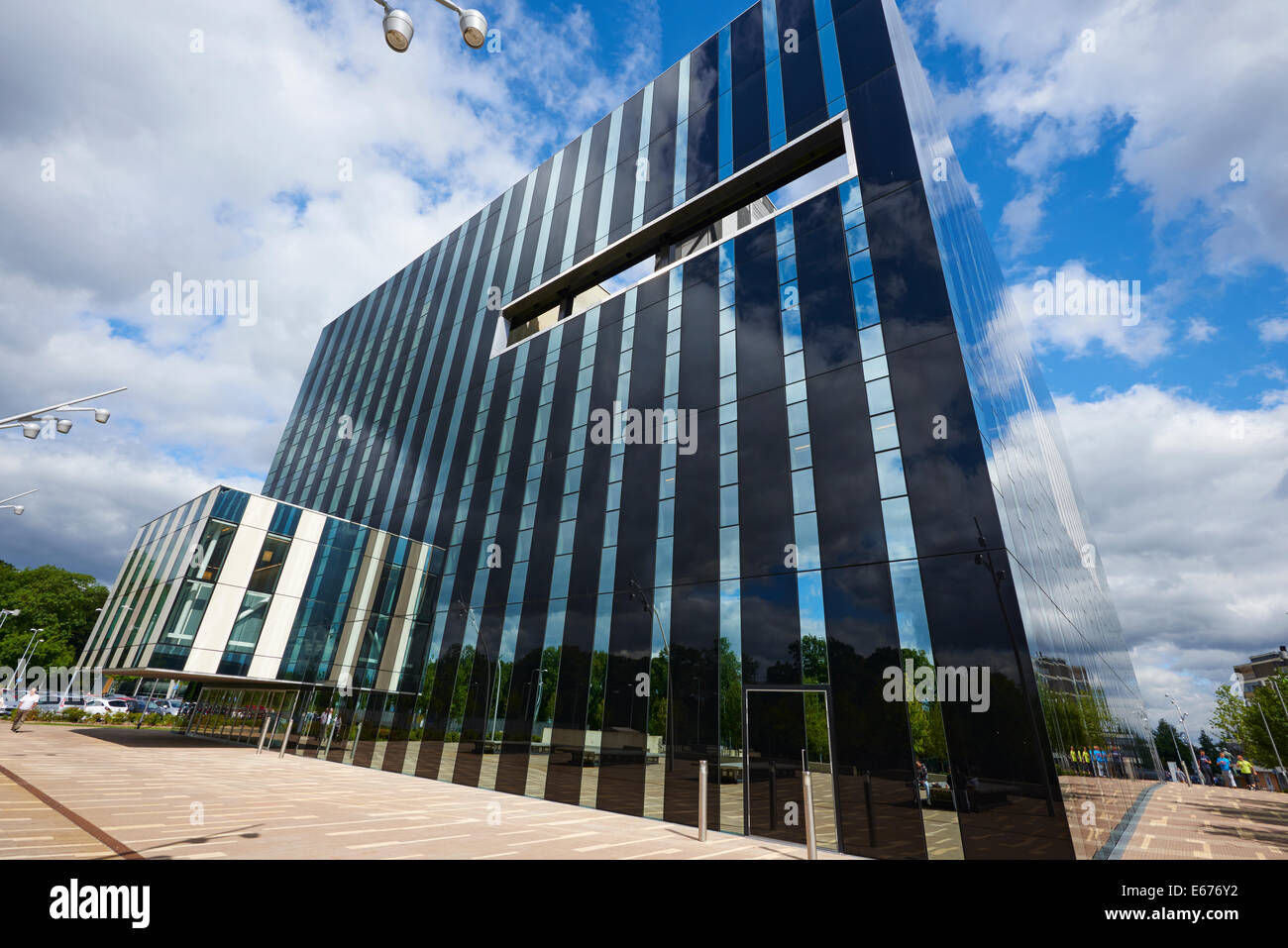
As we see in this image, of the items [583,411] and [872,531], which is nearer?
[872,531]

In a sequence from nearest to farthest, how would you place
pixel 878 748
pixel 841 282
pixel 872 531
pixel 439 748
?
1. pixel 878 748
2. pixel 872 531
3. pixel 841 282
4. pixel 439 748

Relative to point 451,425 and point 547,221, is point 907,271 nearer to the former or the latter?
point 547,221

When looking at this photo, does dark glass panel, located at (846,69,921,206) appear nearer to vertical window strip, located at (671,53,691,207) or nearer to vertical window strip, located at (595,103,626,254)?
vertical window strip, located at (671,53,691,207)

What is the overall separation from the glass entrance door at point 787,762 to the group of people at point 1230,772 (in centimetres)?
4276

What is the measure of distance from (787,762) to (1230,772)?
168 feet

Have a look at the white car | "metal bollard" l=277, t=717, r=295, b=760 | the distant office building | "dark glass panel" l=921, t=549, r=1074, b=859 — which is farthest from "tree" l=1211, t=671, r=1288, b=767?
the distant office building

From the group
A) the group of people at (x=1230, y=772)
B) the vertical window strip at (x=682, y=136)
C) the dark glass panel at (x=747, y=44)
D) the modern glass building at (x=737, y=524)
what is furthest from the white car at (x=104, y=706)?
the group of people at (x=1230, y=772)

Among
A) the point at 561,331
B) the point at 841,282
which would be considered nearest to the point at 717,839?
the point at 841,282

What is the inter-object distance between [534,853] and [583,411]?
50.8 ft

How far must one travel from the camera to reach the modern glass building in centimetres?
1173

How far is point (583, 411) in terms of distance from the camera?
22250mm

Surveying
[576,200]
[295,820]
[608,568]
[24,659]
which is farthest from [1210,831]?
[24,659]

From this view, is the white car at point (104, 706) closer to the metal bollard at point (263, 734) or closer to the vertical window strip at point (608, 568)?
the metal bollard at point (263, 734)

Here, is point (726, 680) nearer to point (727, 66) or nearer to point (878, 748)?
A: point (878, 748)
